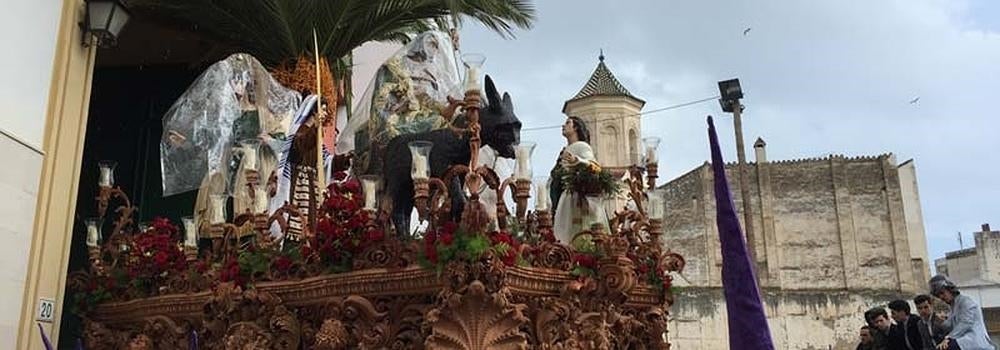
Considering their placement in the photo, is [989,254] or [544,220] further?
[989,254]

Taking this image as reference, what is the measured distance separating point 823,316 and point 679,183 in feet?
32.5

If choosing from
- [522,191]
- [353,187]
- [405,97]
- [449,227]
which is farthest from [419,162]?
[405,97]

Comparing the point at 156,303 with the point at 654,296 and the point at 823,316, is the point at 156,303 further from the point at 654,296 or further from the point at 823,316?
the point at 823,316

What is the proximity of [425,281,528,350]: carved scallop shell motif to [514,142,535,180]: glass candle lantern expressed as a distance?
35.5 inches

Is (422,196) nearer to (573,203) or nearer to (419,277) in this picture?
(419,277)

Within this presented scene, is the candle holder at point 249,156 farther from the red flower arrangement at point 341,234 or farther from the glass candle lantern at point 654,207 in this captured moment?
the glass candle lantern at point 654,207

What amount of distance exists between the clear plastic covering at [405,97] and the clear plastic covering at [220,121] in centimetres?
80

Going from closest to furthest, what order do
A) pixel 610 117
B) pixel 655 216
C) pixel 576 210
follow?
1. pixel 576 210
2. pixel 655 216
3. pixel 610 117

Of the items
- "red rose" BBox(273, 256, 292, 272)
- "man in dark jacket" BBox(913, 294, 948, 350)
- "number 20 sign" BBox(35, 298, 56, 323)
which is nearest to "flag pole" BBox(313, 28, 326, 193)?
"red rose" BBox(273, 256, 292, 272)

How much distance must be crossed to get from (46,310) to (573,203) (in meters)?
4.33

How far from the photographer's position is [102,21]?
7.44m

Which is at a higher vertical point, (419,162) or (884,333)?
(419,162)

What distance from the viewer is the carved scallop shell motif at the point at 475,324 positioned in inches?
213

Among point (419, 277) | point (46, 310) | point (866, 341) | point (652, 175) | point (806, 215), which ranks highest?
point (806, 215)
